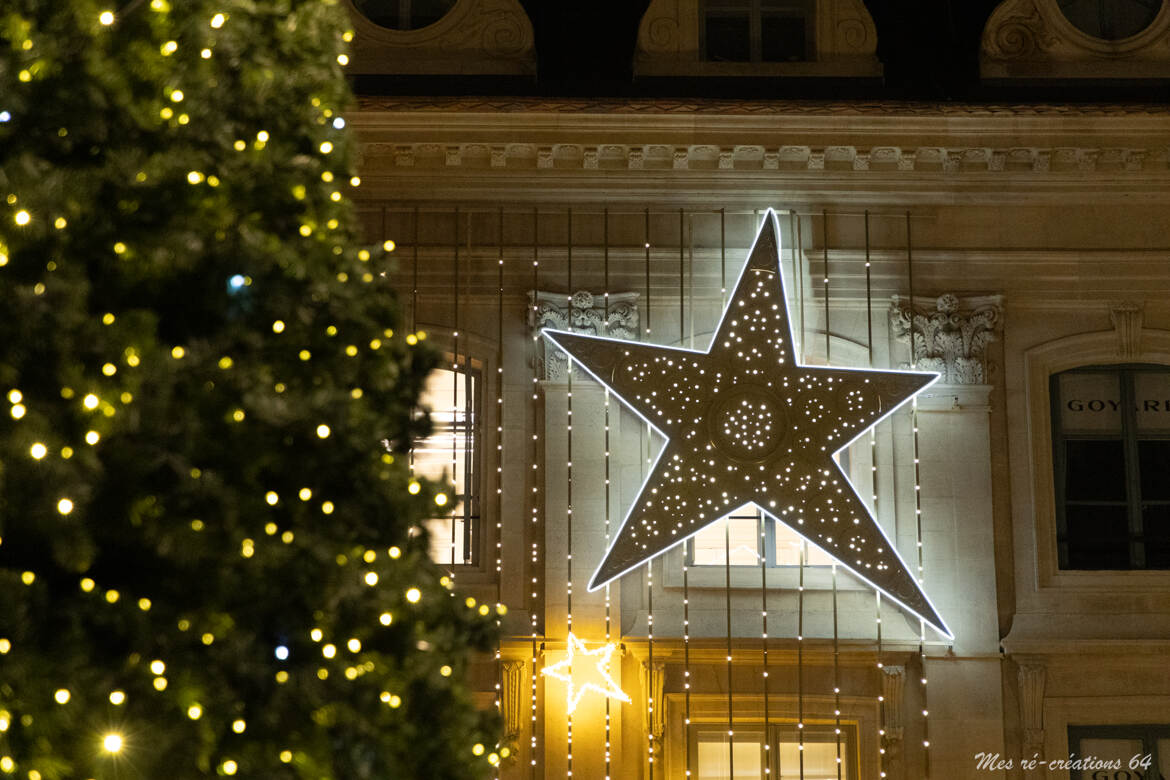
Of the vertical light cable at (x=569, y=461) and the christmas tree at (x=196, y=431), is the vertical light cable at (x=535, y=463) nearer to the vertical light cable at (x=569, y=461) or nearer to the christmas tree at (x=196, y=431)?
the vertical light cable at (x=569, y=461)

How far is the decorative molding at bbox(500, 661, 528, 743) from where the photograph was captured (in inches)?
440

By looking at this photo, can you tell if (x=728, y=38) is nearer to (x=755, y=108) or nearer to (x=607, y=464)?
(x=755, y=108)

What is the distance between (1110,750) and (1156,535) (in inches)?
77.9

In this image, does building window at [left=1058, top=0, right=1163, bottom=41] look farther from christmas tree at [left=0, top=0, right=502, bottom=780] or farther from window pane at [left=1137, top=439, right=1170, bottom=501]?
christmas tree at [left=0, top=0, right=502, bottom=780]

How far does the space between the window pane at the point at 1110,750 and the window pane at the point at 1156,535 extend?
5.23ft

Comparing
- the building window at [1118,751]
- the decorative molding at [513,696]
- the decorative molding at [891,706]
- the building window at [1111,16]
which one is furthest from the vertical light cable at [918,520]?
the decorative molding at [513,696]

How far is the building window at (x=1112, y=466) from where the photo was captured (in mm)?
11875

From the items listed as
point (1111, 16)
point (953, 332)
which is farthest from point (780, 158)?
point (1111, 16)

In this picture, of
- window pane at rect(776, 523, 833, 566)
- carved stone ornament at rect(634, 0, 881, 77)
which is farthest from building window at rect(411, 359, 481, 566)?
carved stone ornament at rect(634, 0, 881, 77)

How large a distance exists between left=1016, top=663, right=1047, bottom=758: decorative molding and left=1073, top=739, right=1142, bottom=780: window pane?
50 centimetres

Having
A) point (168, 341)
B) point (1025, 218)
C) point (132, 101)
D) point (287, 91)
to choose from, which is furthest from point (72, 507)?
point (1025, 218)

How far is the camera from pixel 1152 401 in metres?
12.1

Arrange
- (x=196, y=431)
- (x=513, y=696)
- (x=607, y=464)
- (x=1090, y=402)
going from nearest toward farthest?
(x=196, y=431), (x=513, y=696), (x=607, y=464), (x=1090, y=402)

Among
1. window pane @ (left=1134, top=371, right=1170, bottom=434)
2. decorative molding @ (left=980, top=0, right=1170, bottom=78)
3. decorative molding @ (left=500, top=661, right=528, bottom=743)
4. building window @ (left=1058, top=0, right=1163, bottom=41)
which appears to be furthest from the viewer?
building window @ (left=1058, top=0, right=1163, bottom=41)
